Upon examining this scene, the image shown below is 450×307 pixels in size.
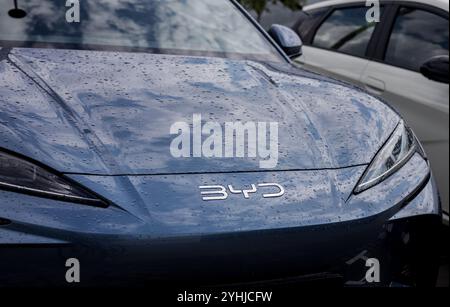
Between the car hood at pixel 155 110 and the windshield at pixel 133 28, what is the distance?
0.16 meters

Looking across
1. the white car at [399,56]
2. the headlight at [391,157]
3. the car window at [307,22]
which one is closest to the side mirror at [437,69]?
the white car at [399,56]

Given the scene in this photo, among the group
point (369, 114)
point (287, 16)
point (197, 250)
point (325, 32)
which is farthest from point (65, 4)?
point (287, 16)

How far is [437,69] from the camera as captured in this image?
487 cm

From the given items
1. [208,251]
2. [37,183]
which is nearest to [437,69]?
[208,251]

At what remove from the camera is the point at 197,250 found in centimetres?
230

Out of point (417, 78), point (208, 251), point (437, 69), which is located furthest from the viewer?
point (417, 78)

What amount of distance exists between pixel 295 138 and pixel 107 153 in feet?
2.17

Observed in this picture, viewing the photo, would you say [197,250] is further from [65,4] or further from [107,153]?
[65,4]

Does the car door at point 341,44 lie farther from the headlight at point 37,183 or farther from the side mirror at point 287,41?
the headlight at point 37,183

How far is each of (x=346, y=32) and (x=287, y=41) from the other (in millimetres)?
1900

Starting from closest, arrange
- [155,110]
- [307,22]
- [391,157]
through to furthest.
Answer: [155,110], [391,157], [307,22]

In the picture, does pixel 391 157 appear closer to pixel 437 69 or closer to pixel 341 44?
pixel 437 69

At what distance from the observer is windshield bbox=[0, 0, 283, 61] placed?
10.9 ft

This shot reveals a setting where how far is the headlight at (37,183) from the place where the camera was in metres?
2.32
